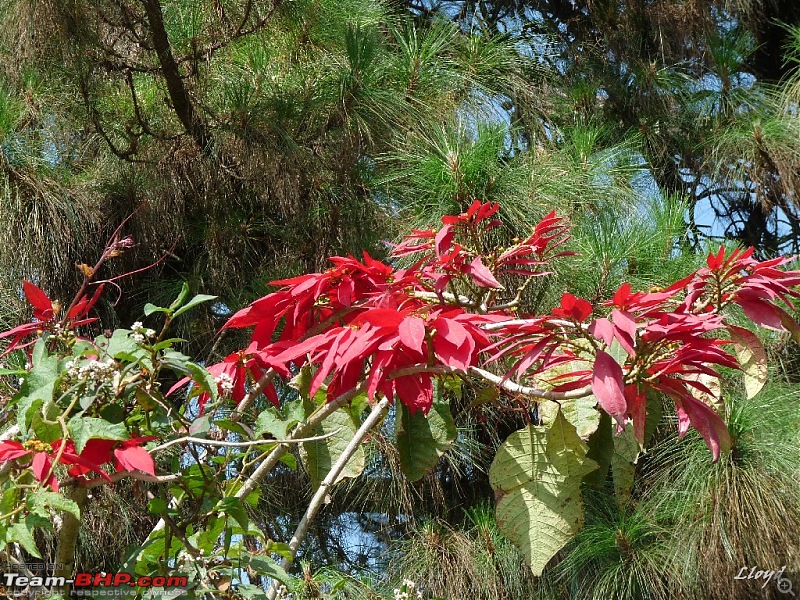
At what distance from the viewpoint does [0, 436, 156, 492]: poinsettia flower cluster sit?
0.49m

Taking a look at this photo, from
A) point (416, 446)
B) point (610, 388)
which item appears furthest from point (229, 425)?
point (610, 388)

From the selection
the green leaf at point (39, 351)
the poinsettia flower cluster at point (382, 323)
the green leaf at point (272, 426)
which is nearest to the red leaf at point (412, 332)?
the poinsettia flower cluster at point (382, 323)

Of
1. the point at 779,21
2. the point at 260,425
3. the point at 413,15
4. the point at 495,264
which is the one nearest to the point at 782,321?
the point at 495,264

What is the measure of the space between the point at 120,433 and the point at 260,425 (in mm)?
106

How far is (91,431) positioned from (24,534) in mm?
62

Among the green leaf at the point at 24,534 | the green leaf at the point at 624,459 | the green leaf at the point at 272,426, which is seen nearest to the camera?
the green leaf at the point at 24,534

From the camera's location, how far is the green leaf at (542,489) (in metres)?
0.60

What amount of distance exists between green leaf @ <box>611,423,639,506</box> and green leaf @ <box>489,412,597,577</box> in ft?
0.24

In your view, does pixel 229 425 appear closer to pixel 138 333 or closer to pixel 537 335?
pixel 138 333

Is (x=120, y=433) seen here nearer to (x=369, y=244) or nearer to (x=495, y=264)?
(x=495, y=264)

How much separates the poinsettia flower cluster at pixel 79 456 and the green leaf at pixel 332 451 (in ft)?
0.59

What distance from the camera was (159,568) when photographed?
1.90 feet

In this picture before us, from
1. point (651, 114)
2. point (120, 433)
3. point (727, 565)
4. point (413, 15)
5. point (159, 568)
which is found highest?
point (413, 15)

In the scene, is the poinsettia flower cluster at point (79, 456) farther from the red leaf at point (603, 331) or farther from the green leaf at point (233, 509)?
the red leaf at point (603, 331)
